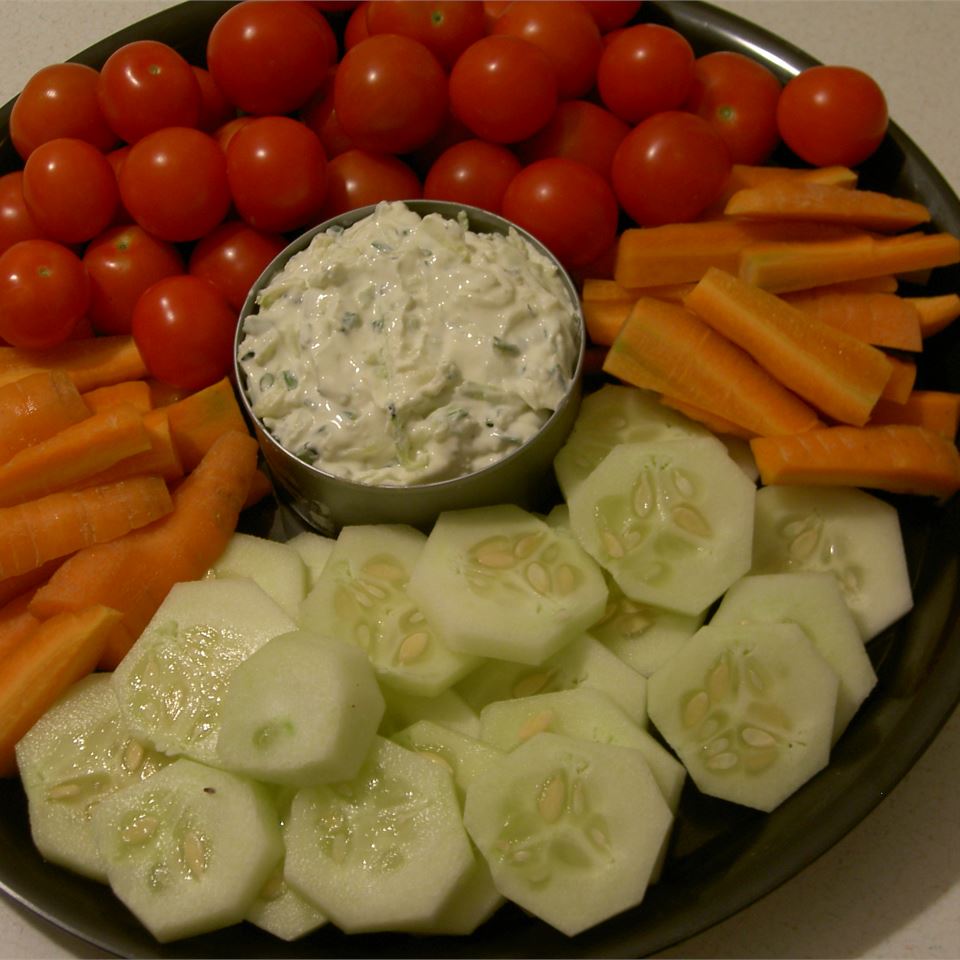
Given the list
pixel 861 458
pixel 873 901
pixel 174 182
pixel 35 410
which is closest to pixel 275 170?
pixel 174 182

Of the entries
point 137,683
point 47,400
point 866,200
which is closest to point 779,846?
point 137,683

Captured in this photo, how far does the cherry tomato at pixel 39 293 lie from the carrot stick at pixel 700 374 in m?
0.81

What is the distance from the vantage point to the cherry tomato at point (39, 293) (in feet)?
4.77

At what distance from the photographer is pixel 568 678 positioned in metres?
1.29

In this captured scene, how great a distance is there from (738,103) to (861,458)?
0.71m

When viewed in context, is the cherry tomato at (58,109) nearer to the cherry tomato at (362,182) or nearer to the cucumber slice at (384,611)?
the cherry tomato at (362,182)

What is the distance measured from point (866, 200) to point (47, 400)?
4.09ft

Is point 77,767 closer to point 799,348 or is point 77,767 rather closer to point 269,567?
point 269,567

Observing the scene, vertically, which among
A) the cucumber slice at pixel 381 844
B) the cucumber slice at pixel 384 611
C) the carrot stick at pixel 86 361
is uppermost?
the carrot stick at pixel 86 361

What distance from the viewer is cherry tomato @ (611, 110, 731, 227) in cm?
153

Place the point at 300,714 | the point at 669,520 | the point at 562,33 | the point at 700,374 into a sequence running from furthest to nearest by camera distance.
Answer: the point at 562,33
the point at 700,374
the point at 669,520
the point at 300,714

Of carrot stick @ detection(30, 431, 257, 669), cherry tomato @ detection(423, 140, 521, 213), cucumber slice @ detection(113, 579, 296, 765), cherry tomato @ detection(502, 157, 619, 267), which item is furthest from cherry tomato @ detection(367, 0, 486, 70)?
cucumber slice @ detection(113, 579, 296, 765)

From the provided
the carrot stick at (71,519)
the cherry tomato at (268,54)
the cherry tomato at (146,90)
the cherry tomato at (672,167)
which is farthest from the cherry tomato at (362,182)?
the carrot stick at (71,519)

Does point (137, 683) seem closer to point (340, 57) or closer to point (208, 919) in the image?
point (208, 919)
